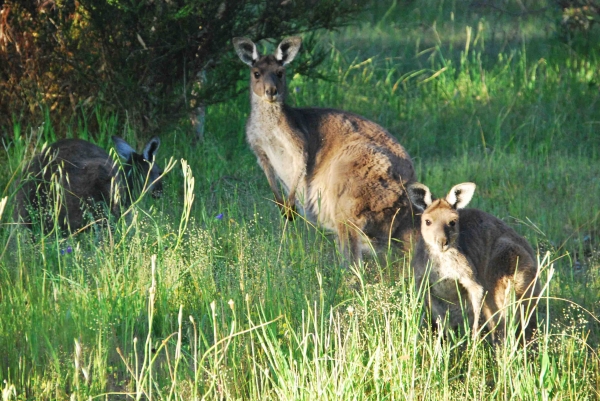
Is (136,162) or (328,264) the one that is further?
(136,162)

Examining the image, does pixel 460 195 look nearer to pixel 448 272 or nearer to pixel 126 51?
pixel 448 272

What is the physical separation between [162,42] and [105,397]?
4.30 m

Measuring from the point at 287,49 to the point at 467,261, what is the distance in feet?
9.48

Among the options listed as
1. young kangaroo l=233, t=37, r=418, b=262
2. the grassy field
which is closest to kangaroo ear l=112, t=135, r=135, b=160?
the grassy field

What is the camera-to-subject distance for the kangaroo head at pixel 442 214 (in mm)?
4445

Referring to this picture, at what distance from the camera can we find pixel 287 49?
678 cm

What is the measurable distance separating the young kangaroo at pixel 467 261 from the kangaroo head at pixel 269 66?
7.13 feet

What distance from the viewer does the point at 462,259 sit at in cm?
444

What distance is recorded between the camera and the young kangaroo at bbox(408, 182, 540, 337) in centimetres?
444

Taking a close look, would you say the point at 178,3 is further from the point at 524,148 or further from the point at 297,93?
the point at 524,148

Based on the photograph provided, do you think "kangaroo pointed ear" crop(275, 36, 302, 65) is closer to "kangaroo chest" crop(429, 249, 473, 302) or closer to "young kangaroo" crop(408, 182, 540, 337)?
"young kangaroo" crop(408, 182, 540, 337)

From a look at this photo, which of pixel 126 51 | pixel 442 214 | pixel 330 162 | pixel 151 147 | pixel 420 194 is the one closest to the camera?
pixel 442 214

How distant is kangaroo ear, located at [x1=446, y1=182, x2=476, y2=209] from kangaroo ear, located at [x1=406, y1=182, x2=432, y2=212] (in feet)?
0.38

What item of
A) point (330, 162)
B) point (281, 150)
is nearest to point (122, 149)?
point (281, 150)
